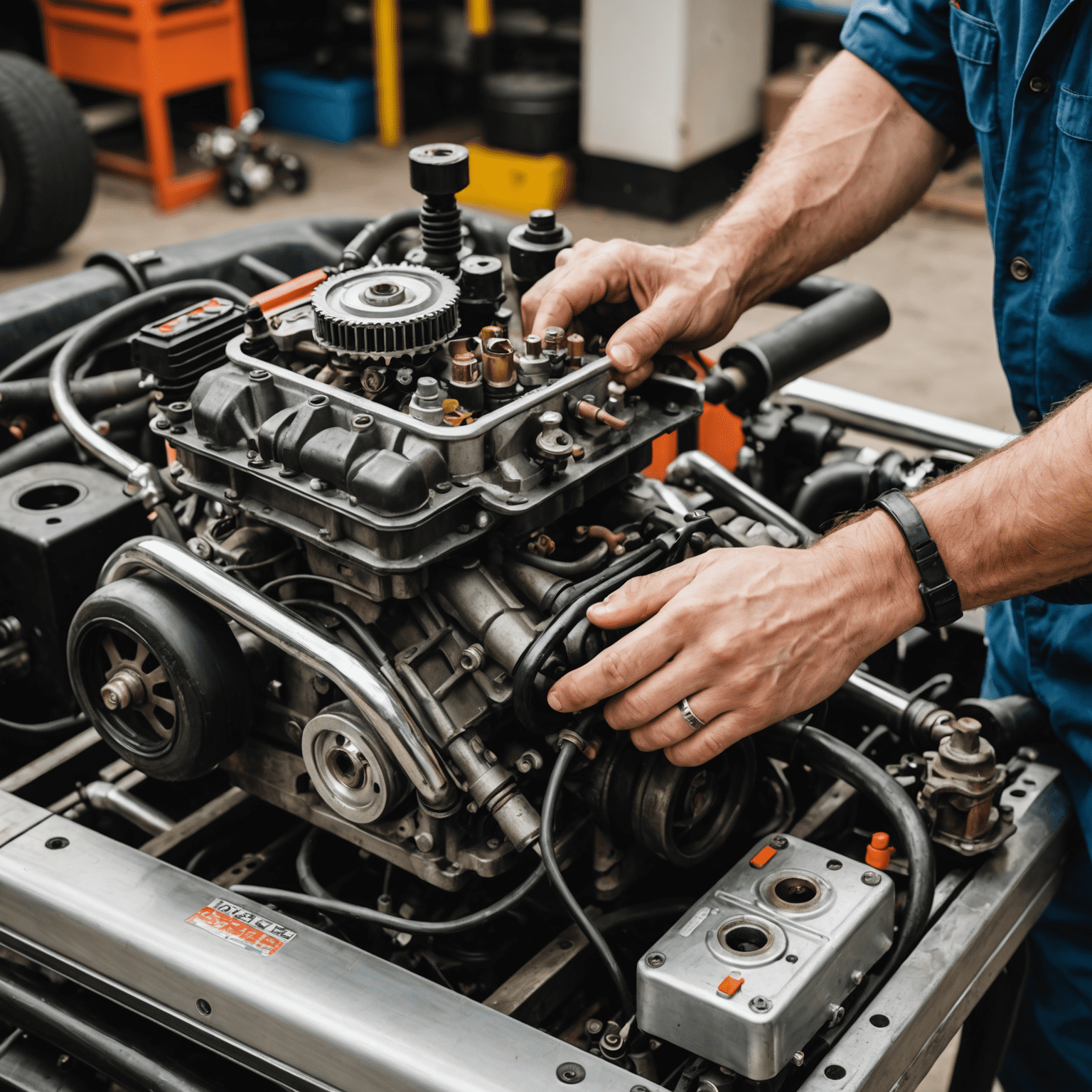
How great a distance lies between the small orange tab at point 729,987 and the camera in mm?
911

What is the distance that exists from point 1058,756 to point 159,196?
15.0 feet

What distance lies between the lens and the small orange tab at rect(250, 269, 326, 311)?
134cm

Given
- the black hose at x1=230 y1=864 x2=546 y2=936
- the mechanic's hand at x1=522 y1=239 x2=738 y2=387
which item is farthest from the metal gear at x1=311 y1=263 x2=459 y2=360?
A: the black hose at x1=230 y1=864 x2=546 y2=936

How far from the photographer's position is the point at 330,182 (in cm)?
537

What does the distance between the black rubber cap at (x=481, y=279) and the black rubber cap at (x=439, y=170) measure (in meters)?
0.07

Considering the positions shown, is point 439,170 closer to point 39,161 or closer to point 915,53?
point 915,53

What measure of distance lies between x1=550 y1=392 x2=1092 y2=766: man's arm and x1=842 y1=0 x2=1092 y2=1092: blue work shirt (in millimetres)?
238

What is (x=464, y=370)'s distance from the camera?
1096 millimetres

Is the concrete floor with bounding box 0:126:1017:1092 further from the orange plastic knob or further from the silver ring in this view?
the silver ring

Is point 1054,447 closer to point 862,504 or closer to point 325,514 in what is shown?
point 862,504

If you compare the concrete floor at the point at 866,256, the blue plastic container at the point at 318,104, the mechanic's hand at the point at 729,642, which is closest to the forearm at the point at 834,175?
the mechanic's hand at the point at 729,642

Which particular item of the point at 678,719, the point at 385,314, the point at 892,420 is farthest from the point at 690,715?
the point at 892,420

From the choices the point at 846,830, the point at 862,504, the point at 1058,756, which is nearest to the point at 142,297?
the point at 862,504

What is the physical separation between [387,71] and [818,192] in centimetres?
441
